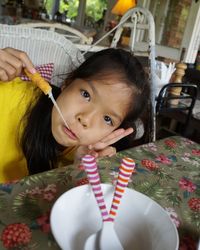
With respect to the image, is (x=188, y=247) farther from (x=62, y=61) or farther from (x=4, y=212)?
(x=62, y=61)

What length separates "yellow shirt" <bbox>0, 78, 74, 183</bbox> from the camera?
0.92 m

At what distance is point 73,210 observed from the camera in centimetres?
45

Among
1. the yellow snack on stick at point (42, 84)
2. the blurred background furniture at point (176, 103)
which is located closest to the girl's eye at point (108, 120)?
the yellow snack on stick at point (42, 84)

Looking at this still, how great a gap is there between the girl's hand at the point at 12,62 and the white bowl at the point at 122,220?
1.34 ft

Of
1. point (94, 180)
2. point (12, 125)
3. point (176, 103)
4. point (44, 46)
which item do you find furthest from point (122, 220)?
point (176, 103)

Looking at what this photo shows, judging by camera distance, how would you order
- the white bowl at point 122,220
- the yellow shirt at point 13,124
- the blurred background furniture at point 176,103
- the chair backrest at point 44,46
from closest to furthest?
1. the white bowl at point 122,220
2. the yellow shirt at point 13,124
3. the chair backrest at point 44,46
4. the blurred background furniture at point 176,103

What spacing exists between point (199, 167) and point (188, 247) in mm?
382

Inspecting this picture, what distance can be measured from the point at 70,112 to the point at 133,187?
0.92ft

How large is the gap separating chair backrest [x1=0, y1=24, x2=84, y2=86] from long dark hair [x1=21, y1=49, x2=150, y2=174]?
0.25m

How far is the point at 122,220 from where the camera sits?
1.57ft

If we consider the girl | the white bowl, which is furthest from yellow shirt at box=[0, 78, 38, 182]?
the white bowl

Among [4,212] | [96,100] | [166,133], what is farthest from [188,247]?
[166,133]

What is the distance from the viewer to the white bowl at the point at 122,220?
0.41m

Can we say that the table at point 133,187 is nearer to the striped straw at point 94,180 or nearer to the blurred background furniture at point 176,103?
the striped straw at point 94,180
